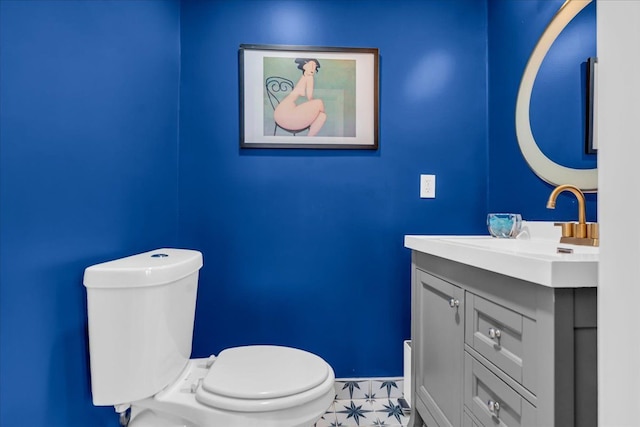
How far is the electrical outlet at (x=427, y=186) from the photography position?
71.2 inches

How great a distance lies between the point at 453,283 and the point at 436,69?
1141mm

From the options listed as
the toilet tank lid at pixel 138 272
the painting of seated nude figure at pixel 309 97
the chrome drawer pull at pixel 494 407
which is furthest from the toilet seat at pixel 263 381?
the painting of seated nude figure at pixel 309 97

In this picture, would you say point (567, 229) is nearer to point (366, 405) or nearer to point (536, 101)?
point (536, 101)

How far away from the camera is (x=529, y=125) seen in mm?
1537

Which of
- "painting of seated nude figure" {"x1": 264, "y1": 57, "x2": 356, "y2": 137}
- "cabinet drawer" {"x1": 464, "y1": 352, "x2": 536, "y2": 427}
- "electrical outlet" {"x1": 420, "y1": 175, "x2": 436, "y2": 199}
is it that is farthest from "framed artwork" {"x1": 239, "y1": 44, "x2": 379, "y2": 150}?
"cabinet drawer" {"x1": 464, "y1": 352, "x2": 536, "y2": 427}

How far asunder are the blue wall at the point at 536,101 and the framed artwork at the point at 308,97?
578mm

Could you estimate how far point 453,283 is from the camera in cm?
115

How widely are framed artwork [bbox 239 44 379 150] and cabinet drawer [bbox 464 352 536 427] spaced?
3.56 ft

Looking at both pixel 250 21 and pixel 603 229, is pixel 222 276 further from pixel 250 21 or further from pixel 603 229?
pixel 603 229

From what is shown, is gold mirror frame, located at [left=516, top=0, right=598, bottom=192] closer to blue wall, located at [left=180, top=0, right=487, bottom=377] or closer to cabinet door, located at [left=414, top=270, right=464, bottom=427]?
blue wall, located at [left=180, top=0, right=487, bottom=377]

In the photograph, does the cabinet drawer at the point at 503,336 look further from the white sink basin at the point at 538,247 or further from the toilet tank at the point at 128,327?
the toilet tank at the point at 128,327

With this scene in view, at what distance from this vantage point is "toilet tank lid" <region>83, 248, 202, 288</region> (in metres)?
1.00

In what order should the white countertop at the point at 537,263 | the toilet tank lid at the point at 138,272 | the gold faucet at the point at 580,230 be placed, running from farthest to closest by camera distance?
the gold faucet at the point at 580,230, the toilet tank lid at the point at 138,272, the white countertop at the point at 537,263

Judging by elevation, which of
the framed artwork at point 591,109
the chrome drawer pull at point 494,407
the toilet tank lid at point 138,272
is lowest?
the chrome drawer pull at point 494,407
